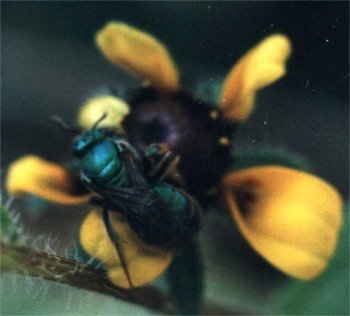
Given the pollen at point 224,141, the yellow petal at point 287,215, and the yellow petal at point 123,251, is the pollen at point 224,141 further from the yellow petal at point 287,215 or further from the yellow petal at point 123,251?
the yellow petal at point 123,251

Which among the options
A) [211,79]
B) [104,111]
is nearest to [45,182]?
[104,111]

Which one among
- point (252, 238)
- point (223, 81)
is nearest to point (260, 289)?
point (252, 238)

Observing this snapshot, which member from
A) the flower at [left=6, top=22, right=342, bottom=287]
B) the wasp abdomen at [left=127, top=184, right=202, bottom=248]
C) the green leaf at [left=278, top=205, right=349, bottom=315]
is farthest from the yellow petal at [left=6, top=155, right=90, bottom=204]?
the green leaf at [left=278, top=205, right=349, bottom=315]

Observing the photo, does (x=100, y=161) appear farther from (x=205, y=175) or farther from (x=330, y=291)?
(x=330, y=291)

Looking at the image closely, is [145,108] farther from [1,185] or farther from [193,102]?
[1,185]

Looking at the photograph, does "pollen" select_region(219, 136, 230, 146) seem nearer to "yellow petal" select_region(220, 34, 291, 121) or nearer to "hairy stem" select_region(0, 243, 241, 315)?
"yellow petal" select_region(220, 34, 291, 121)

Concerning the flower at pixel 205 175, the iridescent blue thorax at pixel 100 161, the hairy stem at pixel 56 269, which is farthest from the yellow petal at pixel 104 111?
the hairy stem at pixel 56 269

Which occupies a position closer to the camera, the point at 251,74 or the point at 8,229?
the point at 8,229
